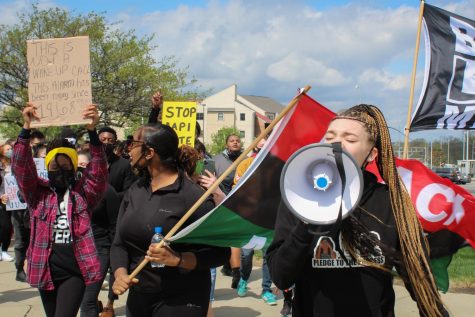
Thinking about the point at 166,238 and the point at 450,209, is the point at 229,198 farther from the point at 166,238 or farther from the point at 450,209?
the point at 450,209

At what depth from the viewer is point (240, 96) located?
93188 millimetres

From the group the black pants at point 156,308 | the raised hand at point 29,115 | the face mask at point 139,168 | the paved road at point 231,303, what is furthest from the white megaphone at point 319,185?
the paved road at point 231,303

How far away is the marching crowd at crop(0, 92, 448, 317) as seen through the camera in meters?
2.20

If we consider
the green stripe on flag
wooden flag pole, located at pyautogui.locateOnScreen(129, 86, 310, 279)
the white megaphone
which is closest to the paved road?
the green stripe on flag

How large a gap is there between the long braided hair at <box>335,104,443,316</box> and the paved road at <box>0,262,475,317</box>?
4028 mm

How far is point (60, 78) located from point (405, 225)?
9.32 feet

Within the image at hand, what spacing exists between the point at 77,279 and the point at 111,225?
4.64 ft

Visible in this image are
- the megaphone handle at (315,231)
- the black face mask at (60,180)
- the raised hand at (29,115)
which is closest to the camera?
the megaphone handle at (315,231)

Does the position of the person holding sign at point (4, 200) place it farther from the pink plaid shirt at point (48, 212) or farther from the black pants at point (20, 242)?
the pink plaid shirt at point (48, 212)

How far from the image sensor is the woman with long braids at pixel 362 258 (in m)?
2.19

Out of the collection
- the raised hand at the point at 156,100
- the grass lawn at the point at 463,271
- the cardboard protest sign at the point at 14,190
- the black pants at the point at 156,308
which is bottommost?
the grass lawn at the point at 463,271

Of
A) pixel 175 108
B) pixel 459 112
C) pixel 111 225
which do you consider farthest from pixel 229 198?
pixel 459 112

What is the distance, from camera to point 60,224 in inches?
155

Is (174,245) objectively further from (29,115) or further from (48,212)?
(29,115)
